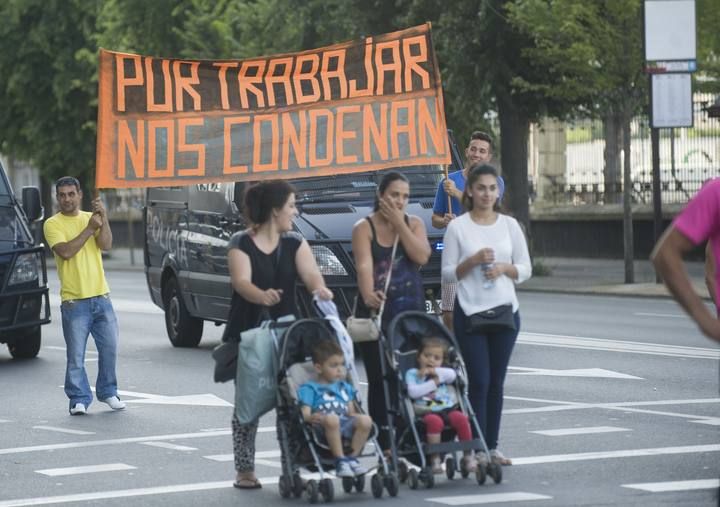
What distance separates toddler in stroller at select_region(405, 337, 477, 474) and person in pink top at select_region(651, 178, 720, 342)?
3.20 metres

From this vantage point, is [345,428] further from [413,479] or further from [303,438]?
[413,479]

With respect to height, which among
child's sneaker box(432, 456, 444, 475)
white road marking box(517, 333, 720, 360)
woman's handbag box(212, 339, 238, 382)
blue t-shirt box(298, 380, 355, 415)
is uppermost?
woman's handbag box(212, 339, 238, 382)

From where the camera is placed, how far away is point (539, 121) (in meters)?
32.7

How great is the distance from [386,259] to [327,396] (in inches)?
39.9

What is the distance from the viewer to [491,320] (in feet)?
30.1

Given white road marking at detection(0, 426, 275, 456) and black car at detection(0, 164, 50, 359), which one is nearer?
white road marking at detection(0, 426, 275, 456)

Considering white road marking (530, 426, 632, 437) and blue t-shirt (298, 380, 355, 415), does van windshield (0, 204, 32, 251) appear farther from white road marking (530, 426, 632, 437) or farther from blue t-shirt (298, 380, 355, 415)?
blue t-shirt (298, 380, 355, 415)

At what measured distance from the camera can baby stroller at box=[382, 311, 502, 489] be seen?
8.77m

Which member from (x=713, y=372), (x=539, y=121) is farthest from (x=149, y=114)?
(x=539, y=121)

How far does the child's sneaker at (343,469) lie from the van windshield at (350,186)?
7737 mm

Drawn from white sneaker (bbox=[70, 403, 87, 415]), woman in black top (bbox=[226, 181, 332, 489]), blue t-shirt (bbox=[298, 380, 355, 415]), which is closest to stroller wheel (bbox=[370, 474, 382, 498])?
blue t-shirt (bbox=[298, 380, 355, 415])

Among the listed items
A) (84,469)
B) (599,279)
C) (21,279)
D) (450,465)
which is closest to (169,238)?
(21,279)

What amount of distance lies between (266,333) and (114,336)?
4.40 m

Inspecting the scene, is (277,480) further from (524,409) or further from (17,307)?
(17,307)
